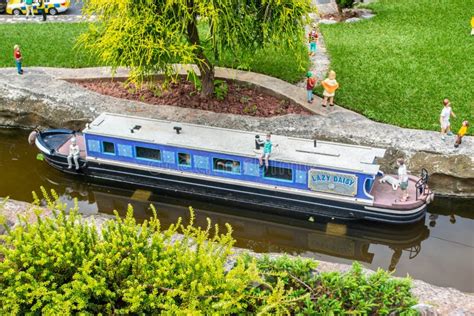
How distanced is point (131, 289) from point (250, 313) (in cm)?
188

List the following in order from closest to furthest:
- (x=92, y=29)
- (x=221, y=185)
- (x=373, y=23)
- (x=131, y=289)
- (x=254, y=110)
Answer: (x=131, y=289) → (x=221, y=185) → (x=92, y=29) → (x=254, y=110) → (x=373, y=23)

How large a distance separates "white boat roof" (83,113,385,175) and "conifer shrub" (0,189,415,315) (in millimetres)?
5563

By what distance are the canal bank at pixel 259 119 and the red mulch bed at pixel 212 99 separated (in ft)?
0.99

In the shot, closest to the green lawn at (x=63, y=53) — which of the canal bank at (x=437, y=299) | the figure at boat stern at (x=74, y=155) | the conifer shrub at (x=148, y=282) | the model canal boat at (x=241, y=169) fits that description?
the model canal boat at (x=241, y=169)

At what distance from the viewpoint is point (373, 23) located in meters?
26.2

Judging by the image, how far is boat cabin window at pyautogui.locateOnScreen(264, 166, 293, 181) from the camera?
51.1 ft

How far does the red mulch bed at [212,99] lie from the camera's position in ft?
63.3

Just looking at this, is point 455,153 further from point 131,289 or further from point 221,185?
point 131,289

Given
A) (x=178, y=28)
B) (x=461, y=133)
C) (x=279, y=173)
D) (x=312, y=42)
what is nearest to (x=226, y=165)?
(x=279, y=173)

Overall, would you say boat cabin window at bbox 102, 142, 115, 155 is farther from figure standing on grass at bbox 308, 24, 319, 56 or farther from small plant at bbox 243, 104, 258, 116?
figure standing on grass at bbox 308, 24, 319, 56

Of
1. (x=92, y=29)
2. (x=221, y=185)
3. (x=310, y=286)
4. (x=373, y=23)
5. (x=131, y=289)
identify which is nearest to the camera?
(x=131, y=289)

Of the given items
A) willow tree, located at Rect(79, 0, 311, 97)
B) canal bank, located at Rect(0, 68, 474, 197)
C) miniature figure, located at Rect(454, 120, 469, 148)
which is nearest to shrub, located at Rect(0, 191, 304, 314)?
willow tree, located at Rect(79, 0, 311, 97)

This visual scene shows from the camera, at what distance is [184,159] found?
53.7 feet

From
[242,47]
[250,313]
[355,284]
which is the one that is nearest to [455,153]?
[242,47]
